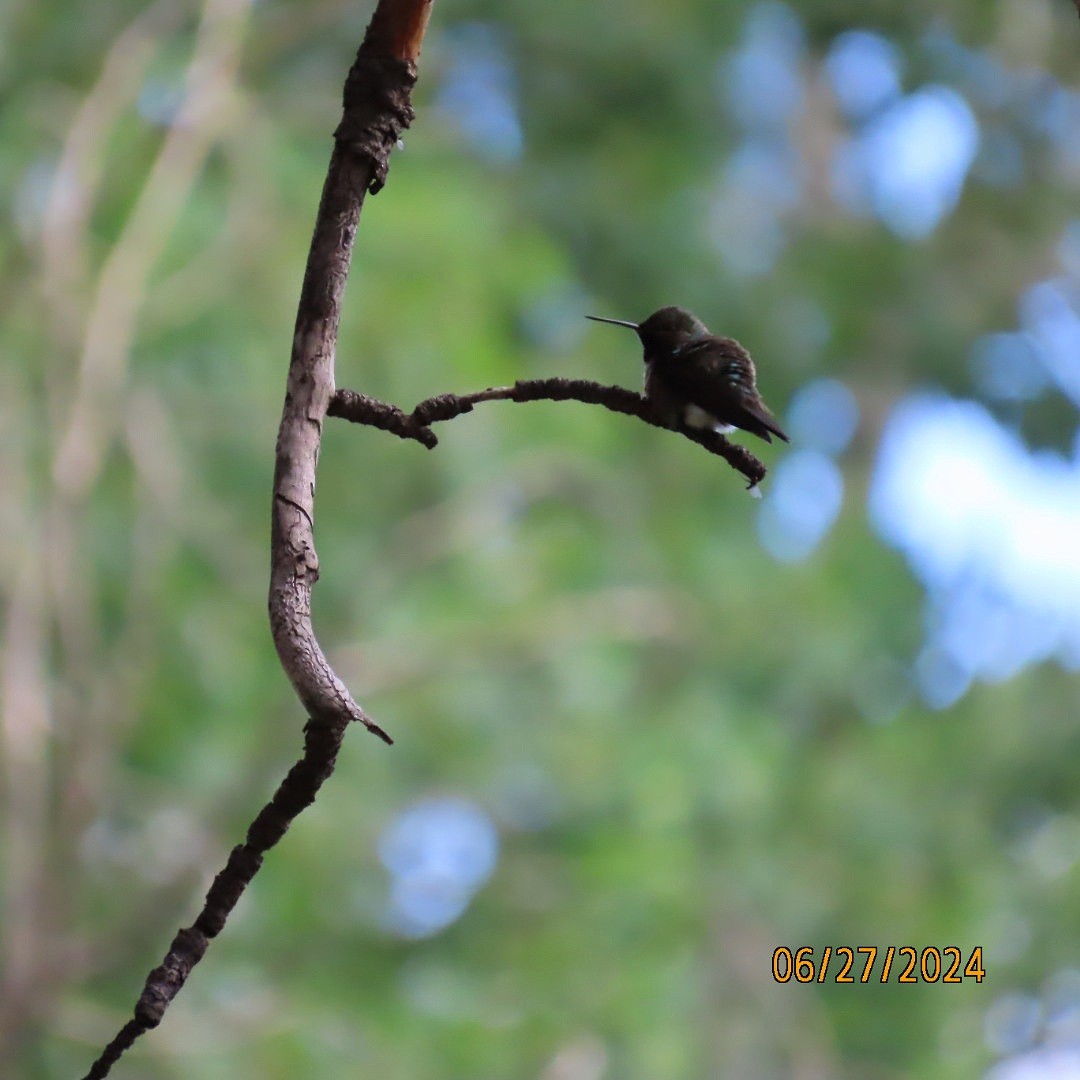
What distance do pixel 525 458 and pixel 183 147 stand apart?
4.45 feet

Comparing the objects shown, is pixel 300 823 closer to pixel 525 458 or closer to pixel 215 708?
pixel 215 708

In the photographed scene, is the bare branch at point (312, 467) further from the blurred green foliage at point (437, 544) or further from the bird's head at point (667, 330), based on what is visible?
the blurred green foliage at point (437, 544)

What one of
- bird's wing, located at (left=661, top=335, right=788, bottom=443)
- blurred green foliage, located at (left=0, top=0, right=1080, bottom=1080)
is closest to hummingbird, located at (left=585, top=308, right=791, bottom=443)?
bird's wing, located at (left=661, top=335, right=788, bottom=443)

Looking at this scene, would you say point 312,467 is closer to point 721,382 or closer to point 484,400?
point 484,400

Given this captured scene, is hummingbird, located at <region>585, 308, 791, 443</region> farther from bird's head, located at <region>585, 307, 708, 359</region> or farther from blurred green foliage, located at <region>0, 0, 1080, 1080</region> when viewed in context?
blurred green foliage, located at <region>0, 0, 1080, 1080</region>

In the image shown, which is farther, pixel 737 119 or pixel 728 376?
pixel 737 119

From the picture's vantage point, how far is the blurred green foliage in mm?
3980

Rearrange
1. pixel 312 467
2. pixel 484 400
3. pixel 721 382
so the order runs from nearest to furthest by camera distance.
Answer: pixel 312 467 < pixel 484 400 < pixel 721 382

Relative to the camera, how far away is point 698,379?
88cm

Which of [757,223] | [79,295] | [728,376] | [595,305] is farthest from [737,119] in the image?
[728,376]

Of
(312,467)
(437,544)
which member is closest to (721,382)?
(312,467)

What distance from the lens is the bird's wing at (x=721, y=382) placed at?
0.87 metres

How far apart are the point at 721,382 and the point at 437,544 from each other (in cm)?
354

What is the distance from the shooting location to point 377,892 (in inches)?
177
